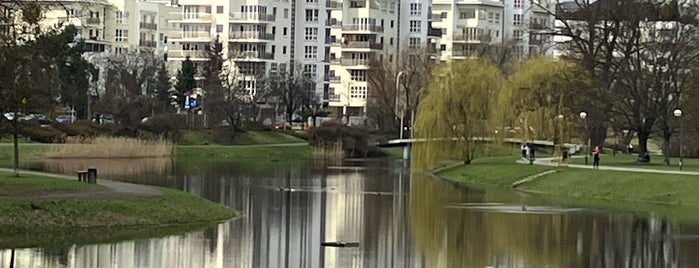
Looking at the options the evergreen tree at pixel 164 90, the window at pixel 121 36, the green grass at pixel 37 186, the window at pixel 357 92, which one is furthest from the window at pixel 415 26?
the green grass at pixel 37 186

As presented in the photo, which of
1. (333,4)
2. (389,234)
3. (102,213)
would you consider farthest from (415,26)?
(102,213)

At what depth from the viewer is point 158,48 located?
163 m

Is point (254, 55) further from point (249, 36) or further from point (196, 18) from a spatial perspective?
point (196, 18)

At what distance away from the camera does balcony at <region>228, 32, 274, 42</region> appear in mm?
146250

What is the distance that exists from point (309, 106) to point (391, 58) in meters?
9.97

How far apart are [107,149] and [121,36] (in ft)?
250

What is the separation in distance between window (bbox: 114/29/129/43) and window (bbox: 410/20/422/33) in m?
34.3

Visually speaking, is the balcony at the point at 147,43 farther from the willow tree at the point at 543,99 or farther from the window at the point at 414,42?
the willow tree at the point at 543,99

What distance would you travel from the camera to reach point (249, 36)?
481 feet

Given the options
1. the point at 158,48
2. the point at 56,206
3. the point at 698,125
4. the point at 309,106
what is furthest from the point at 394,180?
the point at 158,48

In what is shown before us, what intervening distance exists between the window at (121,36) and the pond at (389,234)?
9570 cm

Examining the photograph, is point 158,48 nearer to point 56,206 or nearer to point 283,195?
point 283,195

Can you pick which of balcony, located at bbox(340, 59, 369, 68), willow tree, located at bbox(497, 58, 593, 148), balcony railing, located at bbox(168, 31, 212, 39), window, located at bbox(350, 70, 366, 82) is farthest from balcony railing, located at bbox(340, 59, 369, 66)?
willow tree, located at bbox(497, 58, 593, 148)

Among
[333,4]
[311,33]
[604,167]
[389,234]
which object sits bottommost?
[389,234]
